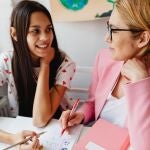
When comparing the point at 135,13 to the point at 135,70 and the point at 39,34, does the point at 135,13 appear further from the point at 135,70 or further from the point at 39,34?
the point at 39,34

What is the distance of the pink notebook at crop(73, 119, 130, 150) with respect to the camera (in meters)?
0.99

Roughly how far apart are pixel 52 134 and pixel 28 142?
0.33 feet

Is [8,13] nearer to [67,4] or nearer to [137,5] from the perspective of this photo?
[67,4]

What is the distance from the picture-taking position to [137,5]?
93 centimetres

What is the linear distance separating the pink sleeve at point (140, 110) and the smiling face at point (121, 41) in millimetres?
138

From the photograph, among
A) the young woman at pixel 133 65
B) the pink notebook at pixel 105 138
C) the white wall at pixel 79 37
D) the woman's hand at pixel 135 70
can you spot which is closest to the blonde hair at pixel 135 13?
the young woman at pixel 133 65

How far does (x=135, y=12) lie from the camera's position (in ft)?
3.08

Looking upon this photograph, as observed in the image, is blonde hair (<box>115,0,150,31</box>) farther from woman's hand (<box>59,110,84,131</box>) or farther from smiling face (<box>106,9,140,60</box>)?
woman's hand (<box>59,110,84,131</box>)

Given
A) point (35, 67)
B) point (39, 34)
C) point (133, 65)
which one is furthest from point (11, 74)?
point (133, 65)

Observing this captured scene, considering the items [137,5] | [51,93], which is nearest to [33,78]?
[51,93]

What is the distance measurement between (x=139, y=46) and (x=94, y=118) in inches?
18.4

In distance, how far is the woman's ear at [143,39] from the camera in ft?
3.22

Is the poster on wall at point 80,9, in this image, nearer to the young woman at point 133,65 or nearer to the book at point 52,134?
the young woman at point 133,65

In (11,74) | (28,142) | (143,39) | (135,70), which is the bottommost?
(28,142)
